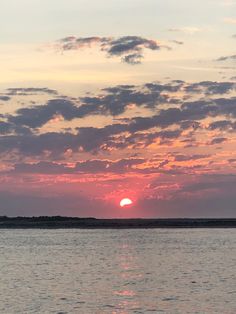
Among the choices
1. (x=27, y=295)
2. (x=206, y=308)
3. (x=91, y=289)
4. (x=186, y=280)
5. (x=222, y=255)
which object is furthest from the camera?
(x=222, y=255)

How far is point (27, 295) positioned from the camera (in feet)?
144

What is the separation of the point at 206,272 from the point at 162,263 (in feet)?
35.2

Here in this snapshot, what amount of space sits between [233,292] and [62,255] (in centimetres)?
3948

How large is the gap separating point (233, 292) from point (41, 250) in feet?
165

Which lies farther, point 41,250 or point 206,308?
point 41,250

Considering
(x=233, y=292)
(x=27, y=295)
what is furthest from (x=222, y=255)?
(x=27, y=295)

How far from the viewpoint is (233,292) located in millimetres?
44594

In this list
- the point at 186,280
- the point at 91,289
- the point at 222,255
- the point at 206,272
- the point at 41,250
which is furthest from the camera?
the point at 41,250

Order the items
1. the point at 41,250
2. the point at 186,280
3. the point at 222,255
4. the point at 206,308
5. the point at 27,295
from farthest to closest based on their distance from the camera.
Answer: the point at 41,250 → the point at 222,255 → the point at 186,280 → the point at 27,295 → the point at 206,308

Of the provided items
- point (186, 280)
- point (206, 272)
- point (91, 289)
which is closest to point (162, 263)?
point (206, 272)

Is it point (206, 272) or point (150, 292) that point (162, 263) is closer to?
point (206, 272)

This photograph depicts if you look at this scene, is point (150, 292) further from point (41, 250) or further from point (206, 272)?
point (41, 250)

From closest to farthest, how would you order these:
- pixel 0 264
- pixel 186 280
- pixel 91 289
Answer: pixel 91 289
pixel 186 280
pixel 0 264

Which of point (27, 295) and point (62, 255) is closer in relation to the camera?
point (27, 295)
